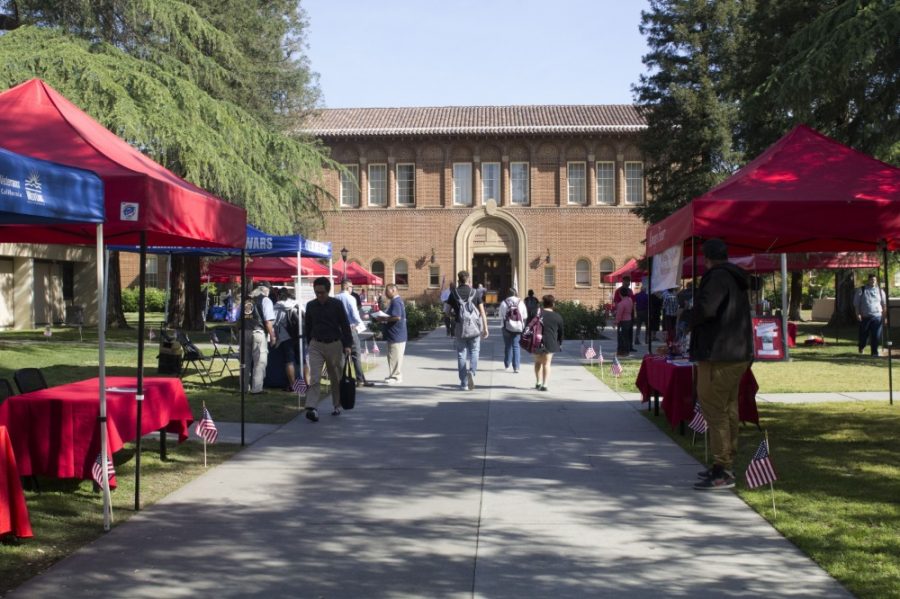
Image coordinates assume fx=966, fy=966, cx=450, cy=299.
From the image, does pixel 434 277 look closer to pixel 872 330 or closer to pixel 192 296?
pixel 192 296

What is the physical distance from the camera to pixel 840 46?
13.0 m

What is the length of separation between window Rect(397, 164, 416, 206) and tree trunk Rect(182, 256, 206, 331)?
80.0 feet

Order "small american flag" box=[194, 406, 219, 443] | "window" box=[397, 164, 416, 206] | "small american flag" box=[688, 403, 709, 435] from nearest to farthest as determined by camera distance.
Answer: "small american flag" box=[194, 406, 219, 443] → "small american flag" box=[688, 403, 709, 435] → "window" box=[397, 164, 416, 206]

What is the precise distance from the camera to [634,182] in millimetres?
56406

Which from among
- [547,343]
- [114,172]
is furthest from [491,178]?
[114,172]

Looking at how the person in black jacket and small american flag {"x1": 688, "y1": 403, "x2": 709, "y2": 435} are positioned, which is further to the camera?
small american flag {"x1": 688, "y1": 403, "x2": 709, "y2": 435}

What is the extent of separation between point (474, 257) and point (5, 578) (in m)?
52.1

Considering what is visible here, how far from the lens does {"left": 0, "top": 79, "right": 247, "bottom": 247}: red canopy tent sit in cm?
735

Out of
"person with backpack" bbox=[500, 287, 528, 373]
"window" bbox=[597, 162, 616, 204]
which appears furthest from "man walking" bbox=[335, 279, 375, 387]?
"window" bbox=[597, 162, 616, 204]

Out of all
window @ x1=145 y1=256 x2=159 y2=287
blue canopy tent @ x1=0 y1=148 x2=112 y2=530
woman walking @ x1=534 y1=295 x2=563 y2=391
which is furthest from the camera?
window @ x1=145 y1=256 x2=159 y2=287

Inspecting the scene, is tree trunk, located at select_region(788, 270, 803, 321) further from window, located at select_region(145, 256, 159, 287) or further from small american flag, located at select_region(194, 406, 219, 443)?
window, located at select_region(145, 256, 159, 287)

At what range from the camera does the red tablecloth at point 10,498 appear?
19.5ft

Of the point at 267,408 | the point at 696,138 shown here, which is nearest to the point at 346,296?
the point at 267,408

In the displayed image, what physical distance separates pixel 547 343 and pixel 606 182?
4279cm
